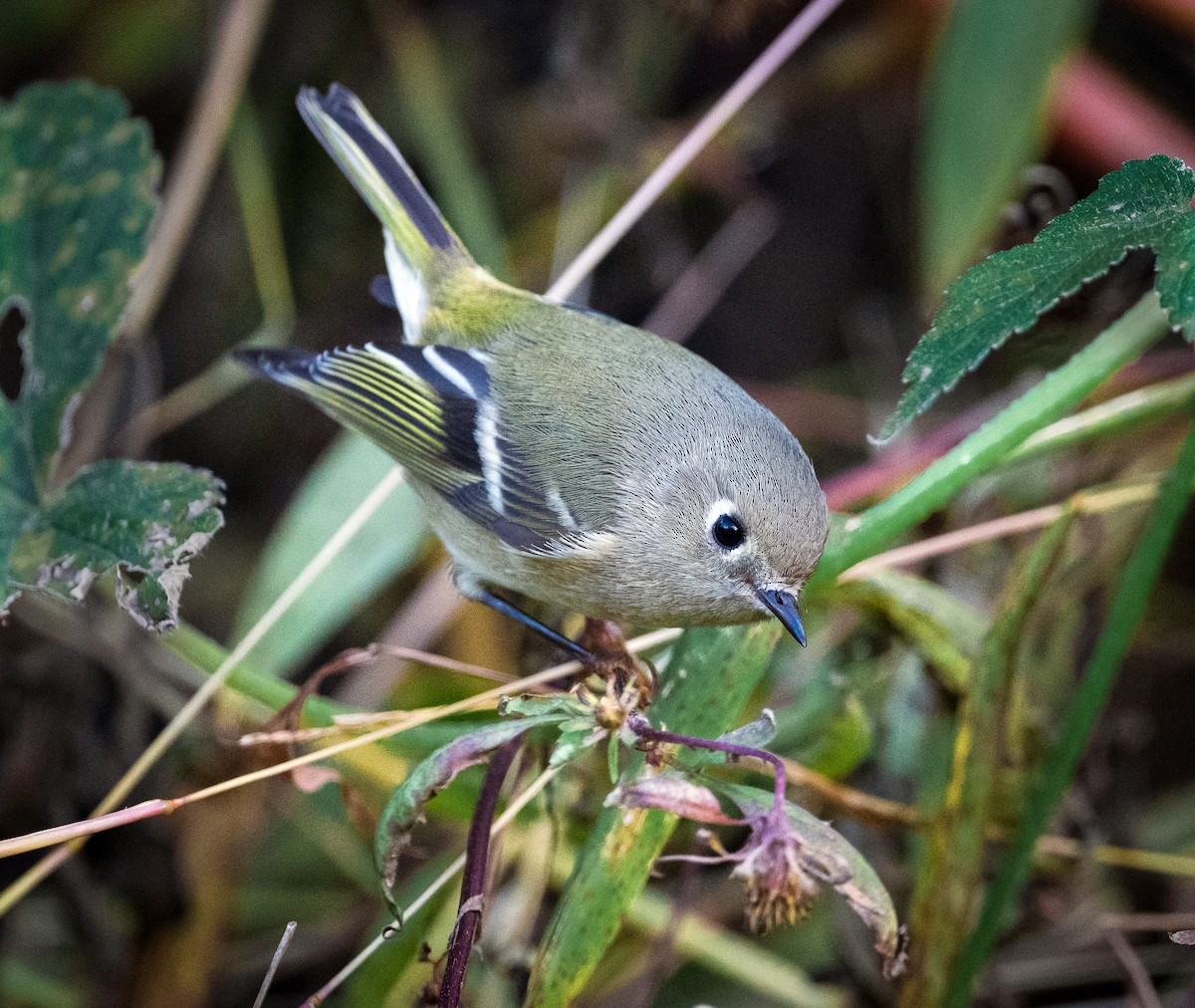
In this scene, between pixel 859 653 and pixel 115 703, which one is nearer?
pixel 859 653

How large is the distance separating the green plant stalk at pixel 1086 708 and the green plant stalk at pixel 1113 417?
0.15 meters

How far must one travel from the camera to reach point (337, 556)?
194 cm

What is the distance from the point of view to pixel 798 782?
1551 mm

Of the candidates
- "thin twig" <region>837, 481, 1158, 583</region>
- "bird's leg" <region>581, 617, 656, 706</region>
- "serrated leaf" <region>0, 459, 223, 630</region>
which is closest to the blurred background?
"thin twig" <region>837, 481, 1158, 583</region>

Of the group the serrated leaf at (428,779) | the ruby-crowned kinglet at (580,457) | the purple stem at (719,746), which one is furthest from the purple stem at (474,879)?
the ruby-crowned kinglet at (580,457)

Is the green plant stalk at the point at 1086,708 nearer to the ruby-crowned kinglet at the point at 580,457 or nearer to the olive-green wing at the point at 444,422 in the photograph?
the ruby-crowned kinglet at the point at 580,457

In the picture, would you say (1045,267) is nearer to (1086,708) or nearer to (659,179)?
(1086,708)

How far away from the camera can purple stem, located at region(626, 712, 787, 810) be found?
1021 millimetres

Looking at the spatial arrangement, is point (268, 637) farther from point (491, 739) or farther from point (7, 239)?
point (491, 739)

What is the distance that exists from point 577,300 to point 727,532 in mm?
1286

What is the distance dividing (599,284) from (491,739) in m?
1.88

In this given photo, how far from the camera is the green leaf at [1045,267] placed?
1.13m

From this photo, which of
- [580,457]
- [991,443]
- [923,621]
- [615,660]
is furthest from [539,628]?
[991,443]

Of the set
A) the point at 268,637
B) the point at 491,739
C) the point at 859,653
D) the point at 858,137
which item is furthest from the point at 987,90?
the point at 491,739
